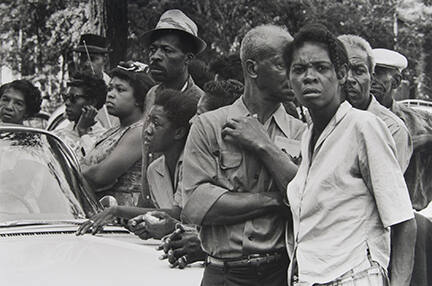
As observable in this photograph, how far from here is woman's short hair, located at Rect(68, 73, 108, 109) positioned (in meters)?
8.37

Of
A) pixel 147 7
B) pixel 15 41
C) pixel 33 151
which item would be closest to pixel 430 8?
pixel 147 7

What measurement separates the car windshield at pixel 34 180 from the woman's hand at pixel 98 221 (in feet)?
0.81

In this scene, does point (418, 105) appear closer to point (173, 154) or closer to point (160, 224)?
point (173, 154)

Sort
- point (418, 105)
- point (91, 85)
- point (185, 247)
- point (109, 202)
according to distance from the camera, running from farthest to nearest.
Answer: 1. point (418, 105)
2. point (91, 85)
3. point (109, 202)
4. point (185, 247)

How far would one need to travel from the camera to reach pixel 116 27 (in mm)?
11625

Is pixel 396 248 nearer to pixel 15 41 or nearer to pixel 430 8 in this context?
pixel 15 41

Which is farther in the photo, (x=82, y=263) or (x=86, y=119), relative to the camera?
(x=86, y=119)

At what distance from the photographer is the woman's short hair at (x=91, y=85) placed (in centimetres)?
837

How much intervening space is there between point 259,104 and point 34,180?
2.05 metres

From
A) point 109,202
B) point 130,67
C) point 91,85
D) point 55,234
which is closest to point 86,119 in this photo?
point 91,85

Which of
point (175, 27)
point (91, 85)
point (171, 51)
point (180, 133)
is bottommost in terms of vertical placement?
point (91, 85)

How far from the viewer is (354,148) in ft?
11.8

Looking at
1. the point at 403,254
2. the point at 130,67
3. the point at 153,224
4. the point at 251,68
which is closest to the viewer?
the point at 403,254

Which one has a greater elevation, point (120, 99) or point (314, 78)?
point (314, 78)
